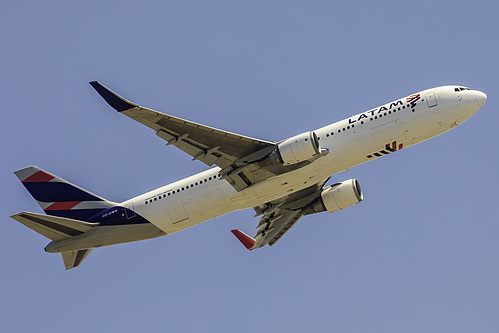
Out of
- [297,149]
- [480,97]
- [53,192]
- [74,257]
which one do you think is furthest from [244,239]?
[480,97]

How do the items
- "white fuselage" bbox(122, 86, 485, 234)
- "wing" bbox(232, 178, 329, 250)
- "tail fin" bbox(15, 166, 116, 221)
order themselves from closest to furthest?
"white fuselage" bbox(122, 86, 485, 234) → "tail fin" bbox(15, 166, 116, 221) → "wing" bbox(232, 178, 329, 250)

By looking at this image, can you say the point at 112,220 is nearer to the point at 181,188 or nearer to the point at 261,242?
the point at 181,188

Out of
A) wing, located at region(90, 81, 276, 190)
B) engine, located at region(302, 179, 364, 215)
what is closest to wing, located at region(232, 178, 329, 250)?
engine, located at region(302, 179, 364, 215)

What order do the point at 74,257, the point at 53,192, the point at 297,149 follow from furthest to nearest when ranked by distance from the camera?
1. the point at 53,192
2. the point at 74,257
3. the point at 297,149

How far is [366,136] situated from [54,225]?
2036 centimetres

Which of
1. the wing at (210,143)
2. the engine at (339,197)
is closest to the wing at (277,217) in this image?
the engine at (339,197)

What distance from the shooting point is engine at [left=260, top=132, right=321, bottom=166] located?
4266cm

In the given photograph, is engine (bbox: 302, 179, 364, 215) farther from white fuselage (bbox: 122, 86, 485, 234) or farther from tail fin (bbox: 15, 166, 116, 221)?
tail fin (bbox: 15, 166, 116, 221)

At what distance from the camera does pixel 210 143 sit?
43.6 meters

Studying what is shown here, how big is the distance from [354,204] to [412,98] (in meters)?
9.46

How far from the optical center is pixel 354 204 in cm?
5038

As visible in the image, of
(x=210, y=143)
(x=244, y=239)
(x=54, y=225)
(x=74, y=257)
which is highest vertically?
(x=210, y=143)

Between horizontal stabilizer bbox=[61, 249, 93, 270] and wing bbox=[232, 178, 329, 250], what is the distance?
11.1 meters

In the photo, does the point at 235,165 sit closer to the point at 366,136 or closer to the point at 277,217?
the point at 366,136
